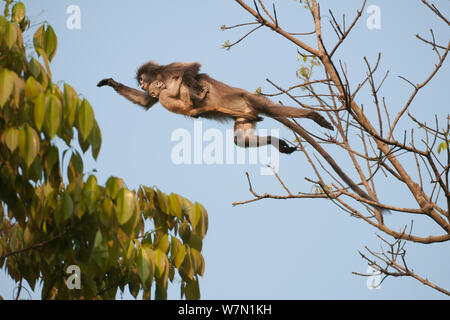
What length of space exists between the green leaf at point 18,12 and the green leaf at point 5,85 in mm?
689

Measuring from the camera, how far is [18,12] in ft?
9.34

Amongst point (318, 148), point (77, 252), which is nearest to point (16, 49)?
point (77, 252)

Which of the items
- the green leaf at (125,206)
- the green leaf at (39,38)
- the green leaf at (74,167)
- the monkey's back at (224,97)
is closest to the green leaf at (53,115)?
the green leaf at (74,167)

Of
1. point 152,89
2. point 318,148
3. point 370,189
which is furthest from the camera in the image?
point 152,89

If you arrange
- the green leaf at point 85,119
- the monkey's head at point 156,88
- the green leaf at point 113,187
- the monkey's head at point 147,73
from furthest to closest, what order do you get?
1. the monkey's head at point 147,73
2. the monkey's head at point 156,88
3. the green leaf at point 113,187
4. the green leaf at point 85,119

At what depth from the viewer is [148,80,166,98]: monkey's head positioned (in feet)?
18.7

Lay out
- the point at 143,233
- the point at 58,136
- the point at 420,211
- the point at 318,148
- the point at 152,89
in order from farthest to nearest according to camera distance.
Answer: the point at 152,89 → the point at 318,148 → the point at 420,211 → the point at 143,233 → the point at 58,136

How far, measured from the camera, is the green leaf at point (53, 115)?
7.36 feet

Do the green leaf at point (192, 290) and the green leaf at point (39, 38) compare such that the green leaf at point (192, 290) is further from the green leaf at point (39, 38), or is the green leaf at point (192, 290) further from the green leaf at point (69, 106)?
the green leaf at point (39, 38)

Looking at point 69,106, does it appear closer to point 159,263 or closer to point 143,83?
point 159,263

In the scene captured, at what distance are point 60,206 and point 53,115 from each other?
0.41 metres

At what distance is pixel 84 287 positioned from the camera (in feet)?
8.98
